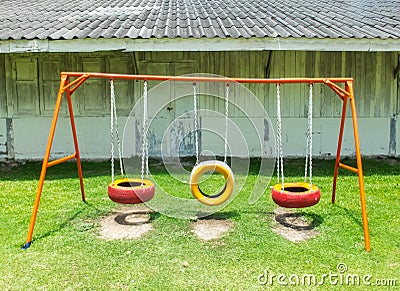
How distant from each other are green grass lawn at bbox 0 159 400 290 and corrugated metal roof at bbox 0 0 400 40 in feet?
8.28

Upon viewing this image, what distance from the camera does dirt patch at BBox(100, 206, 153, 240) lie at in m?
4.62

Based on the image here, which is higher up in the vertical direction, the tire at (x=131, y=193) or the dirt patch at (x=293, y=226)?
the tire at (x=131, y=193)

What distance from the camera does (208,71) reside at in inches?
329

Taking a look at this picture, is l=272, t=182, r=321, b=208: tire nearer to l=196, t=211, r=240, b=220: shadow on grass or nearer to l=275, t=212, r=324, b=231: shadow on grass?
l=275, t=212, r=324, b=231: shadow on grass

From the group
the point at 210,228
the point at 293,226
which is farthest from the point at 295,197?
the point at 210,228

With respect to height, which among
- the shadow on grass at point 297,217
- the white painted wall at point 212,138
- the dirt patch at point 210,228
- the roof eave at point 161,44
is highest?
the roof eave at point 161,44

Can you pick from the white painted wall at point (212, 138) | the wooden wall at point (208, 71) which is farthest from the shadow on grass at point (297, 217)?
the wooden wall at point (208, 71)

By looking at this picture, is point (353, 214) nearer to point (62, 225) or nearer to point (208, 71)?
point (62, 225)

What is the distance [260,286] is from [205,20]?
5342 mm

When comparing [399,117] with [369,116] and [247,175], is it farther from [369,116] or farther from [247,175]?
[247,175]

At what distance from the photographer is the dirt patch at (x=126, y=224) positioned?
4625mm

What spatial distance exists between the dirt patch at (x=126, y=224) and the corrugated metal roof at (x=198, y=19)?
8.85 ft

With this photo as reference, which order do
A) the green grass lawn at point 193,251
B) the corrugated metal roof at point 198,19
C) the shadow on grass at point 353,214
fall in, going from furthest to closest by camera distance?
1. the corrugated metal roof at point 198,19
2. the shadow on grass at point 353,214
3. the green grass lawn at point 193,251

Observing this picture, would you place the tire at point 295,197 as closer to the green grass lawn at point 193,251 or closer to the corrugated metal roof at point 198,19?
the green grass lawn at point 193,251
